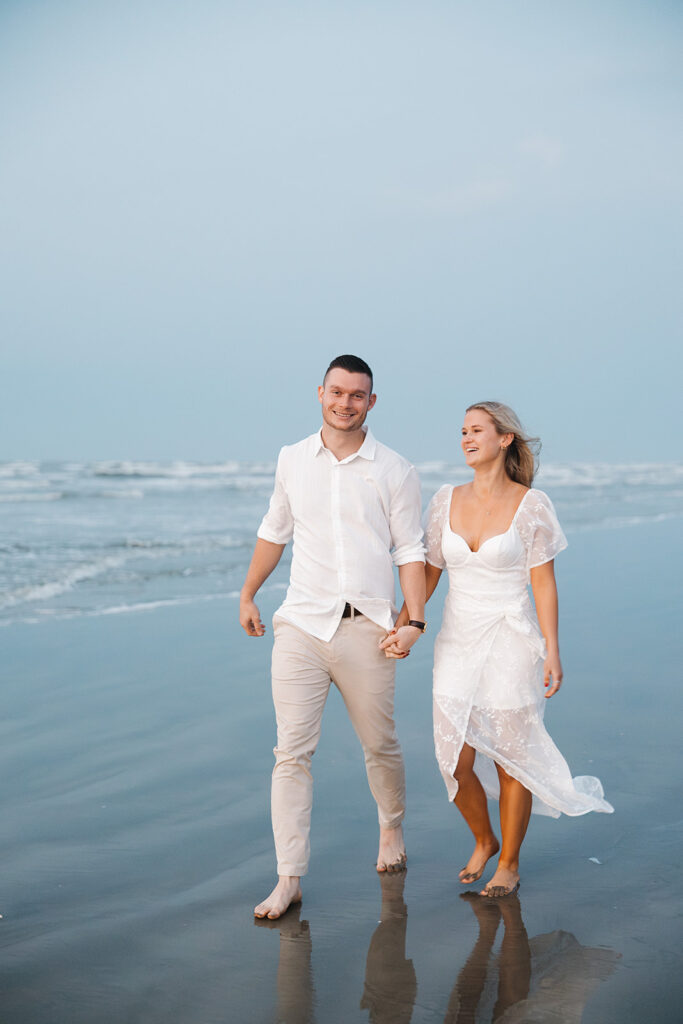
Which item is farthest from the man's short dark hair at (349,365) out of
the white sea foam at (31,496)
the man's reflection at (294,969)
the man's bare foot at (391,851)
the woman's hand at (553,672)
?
the white sea foam at (31,496)

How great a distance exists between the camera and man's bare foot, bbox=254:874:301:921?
3.16m

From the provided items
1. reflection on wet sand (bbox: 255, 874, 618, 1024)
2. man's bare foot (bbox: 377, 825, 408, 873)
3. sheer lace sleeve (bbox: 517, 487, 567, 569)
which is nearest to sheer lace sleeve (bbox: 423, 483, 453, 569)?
sheer lace sleeve (bbox: 517, 487, 567, 569)

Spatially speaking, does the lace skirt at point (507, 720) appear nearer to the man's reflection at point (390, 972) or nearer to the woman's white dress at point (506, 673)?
the woman's white dress at point (506, 673)

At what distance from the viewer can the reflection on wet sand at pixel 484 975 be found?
261 centimetres

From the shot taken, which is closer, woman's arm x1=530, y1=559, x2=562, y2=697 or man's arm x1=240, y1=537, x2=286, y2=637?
woman's arm x1=530, y1=559, x2=562, y2=697

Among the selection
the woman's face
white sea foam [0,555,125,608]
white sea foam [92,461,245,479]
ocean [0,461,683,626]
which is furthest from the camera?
white sea foam [92,461,245,479]

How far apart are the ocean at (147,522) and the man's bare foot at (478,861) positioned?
4.99 m

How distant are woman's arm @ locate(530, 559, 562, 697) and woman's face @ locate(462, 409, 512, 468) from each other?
0.44 metres

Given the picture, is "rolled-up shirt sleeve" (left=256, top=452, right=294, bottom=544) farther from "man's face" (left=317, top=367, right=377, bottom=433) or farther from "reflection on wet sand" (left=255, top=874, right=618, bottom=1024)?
"reflection on wet sand" (left=255, top=874, right=618, bottom=1024)

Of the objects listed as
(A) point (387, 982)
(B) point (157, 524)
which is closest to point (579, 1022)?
(A) point (387, 982)

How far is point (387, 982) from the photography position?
A: 109 inches

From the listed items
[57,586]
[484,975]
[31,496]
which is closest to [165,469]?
[31,496]

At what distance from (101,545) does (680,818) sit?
931 centimetres

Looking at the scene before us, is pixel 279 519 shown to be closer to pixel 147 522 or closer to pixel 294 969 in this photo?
pixel 294 969
